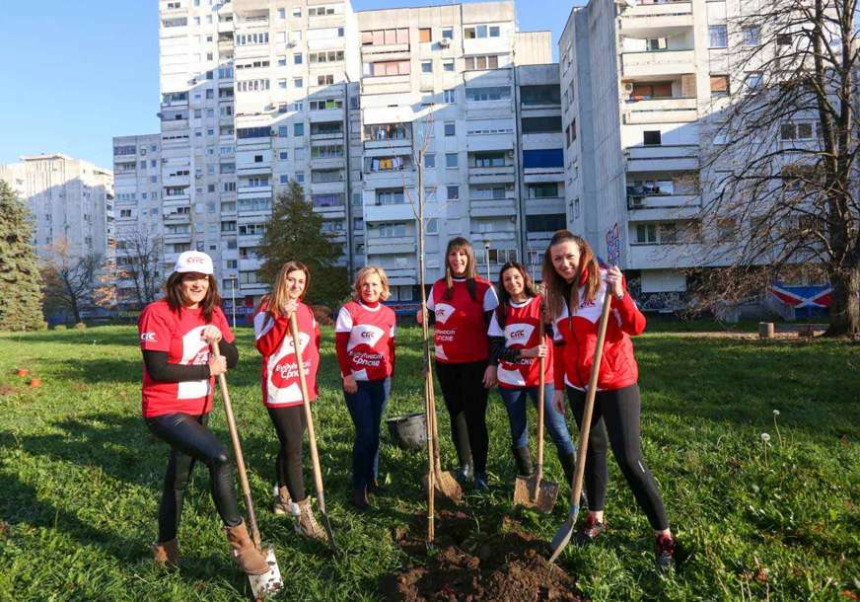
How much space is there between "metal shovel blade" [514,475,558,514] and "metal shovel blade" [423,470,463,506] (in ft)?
1.68

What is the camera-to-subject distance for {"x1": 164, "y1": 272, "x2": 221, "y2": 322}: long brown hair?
3.76 meters

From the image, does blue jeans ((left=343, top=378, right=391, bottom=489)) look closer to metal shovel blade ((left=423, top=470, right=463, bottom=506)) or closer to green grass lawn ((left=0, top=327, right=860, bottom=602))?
green grass lawn ((left=0, top=327, right=860, bottom=602))

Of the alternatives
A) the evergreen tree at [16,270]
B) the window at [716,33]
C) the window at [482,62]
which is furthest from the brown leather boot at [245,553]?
the window at [482,62]

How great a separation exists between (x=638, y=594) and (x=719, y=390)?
754cm

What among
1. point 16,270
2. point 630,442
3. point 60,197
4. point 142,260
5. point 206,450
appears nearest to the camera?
point 206,450

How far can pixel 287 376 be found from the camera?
14.5ft

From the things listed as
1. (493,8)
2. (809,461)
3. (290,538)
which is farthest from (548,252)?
(493,8)

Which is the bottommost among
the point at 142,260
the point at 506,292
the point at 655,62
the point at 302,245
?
the point at 506,292

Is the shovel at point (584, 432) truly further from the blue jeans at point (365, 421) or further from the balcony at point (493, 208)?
the balcony at point (493, 208)

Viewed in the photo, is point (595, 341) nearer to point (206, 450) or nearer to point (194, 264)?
point (206, 450)

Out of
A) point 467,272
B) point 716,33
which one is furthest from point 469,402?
point 716,33

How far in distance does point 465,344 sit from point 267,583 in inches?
92.8

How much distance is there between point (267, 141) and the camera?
5616 centimetres

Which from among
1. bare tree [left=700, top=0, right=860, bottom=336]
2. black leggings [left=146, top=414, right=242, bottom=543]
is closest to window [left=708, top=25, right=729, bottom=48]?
bare tree [left=700, top=0, right=860, bottom=336]
